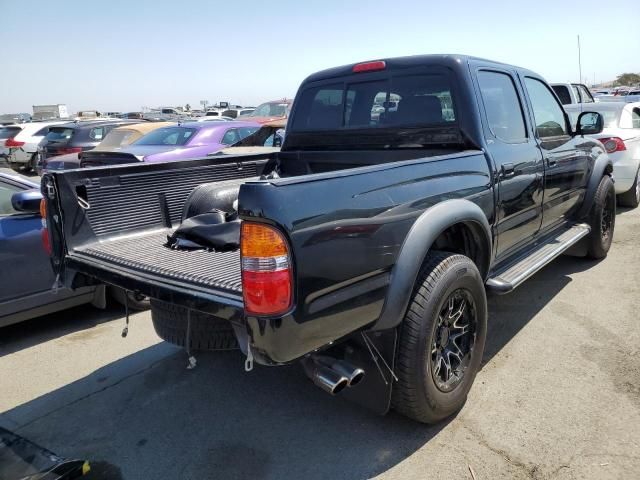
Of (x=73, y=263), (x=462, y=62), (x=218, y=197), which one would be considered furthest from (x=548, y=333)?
(x=73, y=263)

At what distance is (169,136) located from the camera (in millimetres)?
9039

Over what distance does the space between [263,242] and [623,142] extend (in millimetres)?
7001

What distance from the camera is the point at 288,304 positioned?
6.63 feet

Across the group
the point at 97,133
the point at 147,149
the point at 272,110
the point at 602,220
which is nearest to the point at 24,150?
the point at 97,133

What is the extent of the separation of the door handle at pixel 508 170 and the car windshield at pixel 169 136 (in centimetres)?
628

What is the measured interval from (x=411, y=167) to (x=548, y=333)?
7.05 ft

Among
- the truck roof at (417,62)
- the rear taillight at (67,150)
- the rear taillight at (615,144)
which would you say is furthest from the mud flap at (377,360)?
the rear taillight at (67,150)

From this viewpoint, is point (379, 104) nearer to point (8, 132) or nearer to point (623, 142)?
point (623, 142)

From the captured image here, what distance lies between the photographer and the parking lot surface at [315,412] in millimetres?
2596

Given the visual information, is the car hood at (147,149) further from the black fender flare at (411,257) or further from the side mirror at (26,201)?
the black fender flare at (411,257)

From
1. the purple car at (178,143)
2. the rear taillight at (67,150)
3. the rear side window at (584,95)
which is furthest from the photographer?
the rear side window at (584,95)

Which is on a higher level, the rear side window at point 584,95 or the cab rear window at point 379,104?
the rear side window at point 584,95

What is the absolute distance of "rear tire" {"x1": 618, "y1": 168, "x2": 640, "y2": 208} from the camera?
796 cm

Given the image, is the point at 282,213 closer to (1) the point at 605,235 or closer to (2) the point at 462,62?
(2) the point at 462,62
